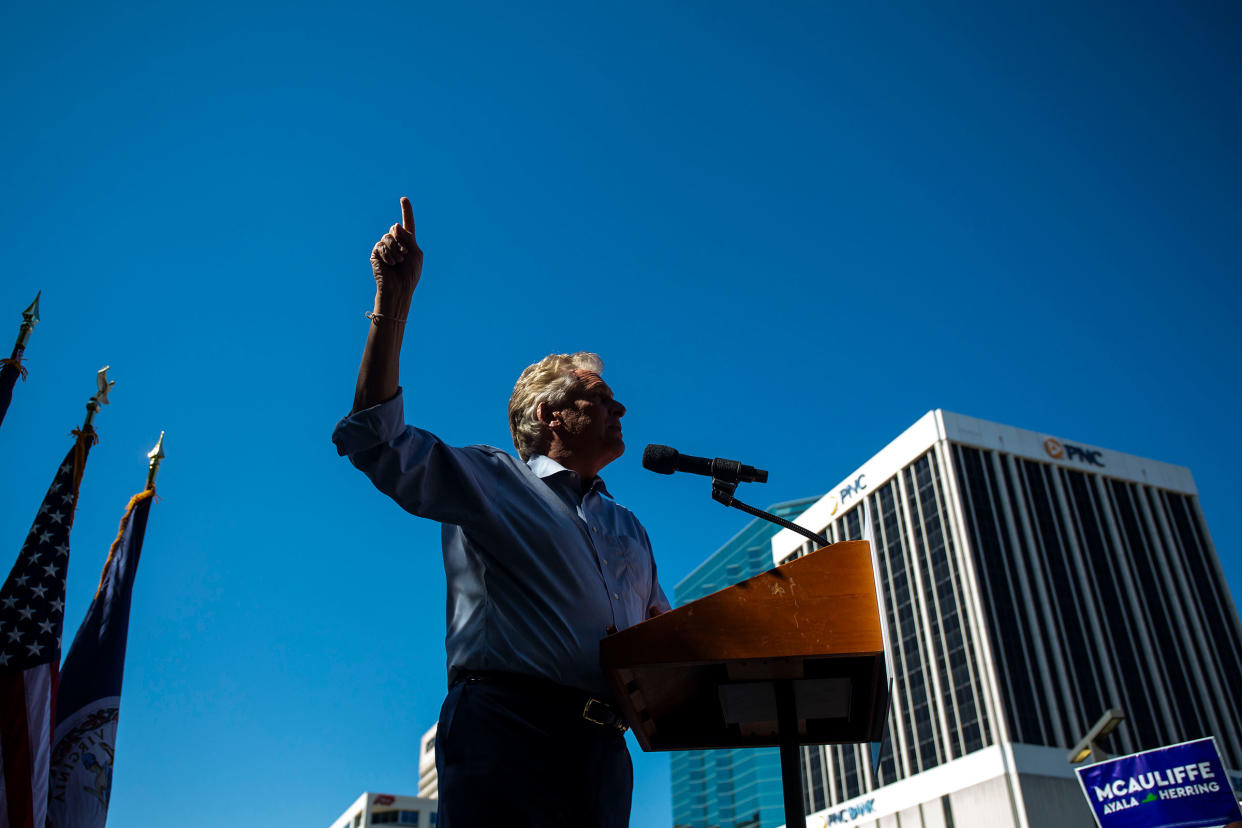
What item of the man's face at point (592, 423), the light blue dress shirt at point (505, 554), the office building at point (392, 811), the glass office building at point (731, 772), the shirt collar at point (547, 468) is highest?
the glass office building at point (731, 772)

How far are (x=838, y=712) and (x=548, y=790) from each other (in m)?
0.87

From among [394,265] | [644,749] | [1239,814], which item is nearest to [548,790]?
[644,749]

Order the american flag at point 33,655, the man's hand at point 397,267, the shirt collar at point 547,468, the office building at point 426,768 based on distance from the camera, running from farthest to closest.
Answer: the office building at point 426,768, the american flag at point 33,655, the shirt collar at point 547,468, the man's hand at point 397,267

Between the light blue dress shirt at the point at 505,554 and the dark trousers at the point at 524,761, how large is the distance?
0.07 meters

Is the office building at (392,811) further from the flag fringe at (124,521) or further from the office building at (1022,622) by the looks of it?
the flag fringe at (124,521)

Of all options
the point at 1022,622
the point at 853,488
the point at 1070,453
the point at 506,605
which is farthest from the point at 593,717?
the point at 1070,453

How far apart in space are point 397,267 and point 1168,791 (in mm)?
10690

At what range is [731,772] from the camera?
11644 centimetres

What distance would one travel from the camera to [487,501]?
2.62 m

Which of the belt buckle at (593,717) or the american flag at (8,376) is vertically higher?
the american flag at (8,376)

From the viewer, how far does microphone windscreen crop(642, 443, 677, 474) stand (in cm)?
320

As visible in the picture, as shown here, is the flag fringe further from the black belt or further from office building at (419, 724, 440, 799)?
office building at (419, 724, 440, 799)

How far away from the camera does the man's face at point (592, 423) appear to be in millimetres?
3164

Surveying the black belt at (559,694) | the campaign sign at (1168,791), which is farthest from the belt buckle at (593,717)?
the campaign sign at (1168,791)
